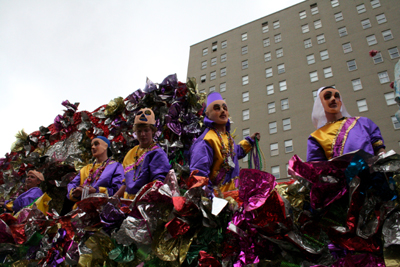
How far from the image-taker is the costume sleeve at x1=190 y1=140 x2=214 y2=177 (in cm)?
240

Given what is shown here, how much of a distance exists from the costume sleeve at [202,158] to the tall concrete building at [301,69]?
15.0 m

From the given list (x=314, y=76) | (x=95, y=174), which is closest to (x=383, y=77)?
(x=314, y=76)

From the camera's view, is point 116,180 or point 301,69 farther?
point 301,69

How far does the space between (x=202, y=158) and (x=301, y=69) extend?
20323 millimetres

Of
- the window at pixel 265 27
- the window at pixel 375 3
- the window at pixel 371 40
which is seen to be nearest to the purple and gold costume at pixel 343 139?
the window at pixel 371 40

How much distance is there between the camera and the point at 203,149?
2520 mm

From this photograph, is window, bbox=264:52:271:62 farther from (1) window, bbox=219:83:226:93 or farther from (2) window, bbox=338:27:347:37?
(2) window, bbox=338:27:347:37

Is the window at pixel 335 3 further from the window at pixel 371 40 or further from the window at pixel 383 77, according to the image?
the window at pixel 383 77

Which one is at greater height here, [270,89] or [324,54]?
[324,54]

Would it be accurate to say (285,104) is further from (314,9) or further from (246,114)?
(314,9)

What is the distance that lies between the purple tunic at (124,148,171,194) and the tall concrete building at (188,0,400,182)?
48.9 feet

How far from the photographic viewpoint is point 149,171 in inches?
105

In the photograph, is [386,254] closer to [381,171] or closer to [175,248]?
[381,171]

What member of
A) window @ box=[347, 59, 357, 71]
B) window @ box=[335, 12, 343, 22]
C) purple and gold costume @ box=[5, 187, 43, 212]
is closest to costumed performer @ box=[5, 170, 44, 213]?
purple and gold costume @ box=[5, 187, 43, 212]
